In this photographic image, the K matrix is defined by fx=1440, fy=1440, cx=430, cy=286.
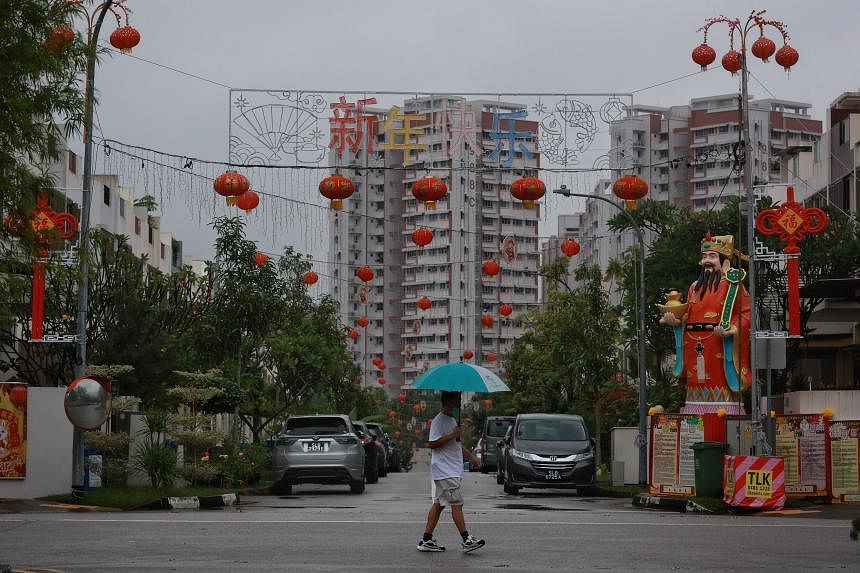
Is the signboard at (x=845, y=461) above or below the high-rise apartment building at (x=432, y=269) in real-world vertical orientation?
below

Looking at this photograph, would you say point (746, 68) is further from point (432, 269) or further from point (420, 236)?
point (432, 269)

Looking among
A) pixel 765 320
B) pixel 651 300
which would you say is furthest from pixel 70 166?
pixel 765 320

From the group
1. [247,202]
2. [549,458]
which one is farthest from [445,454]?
[549,458]

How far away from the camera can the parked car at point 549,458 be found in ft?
103

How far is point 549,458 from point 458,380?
14.2 m

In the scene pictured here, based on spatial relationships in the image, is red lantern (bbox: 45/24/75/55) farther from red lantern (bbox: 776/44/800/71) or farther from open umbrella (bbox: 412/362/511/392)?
red lantern (bbox: 776/44/800/71)

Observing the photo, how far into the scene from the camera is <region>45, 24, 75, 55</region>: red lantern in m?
15.8

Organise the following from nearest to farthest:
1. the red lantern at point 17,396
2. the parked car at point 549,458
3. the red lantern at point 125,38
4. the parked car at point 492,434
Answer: the red lantern at point 125,38 < the red lantern at point 17,396 < the parked car at point 549,458 < the parked car at point 492,434

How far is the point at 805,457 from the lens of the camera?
26.9 m

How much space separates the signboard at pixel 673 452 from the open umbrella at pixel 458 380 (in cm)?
964

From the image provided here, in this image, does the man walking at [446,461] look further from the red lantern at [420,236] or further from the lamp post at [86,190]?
the red lantern at [420,236]

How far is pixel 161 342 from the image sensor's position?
132ft

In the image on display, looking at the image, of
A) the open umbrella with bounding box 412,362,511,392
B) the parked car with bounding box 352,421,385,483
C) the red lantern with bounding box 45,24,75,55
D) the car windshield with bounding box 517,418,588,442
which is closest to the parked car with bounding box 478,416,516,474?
the parked car with bounding box 352,421,385,483

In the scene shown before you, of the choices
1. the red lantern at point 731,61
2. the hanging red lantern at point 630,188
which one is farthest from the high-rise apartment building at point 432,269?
the hanging red lantern at point 630,188
